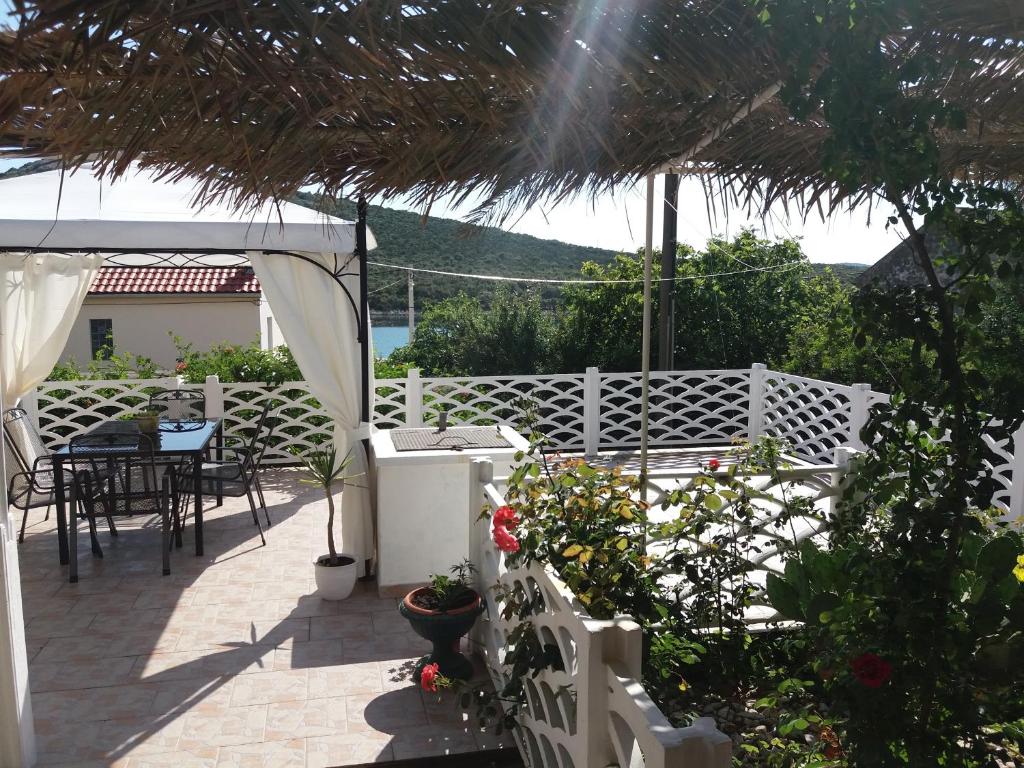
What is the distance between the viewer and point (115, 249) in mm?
4719

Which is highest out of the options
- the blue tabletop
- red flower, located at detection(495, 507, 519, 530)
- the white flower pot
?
red flower, located at detection(495, 507, 519, 530)

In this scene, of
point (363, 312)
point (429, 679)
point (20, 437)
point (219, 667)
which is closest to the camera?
point (429, 679)

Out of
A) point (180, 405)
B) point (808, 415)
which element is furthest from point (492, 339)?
point (180, 405)

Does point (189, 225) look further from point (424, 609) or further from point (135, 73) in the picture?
point (135, 73)

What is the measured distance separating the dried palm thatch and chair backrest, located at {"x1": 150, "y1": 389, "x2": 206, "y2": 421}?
4.61 m

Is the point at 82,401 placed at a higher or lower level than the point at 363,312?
lower

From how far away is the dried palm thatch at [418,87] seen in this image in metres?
1.56

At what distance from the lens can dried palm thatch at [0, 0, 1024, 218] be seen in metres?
1.56

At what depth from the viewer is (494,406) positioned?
834cm

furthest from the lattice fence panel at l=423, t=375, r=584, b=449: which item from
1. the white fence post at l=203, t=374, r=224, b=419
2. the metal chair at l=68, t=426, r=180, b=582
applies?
the metal chair at l=68, t=426, r=180, b=582

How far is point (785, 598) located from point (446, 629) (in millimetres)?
1311

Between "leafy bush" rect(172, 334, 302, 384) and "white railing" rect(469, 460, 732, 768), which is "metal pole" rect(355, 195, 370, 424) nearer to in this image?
"white railing" rect(469, 460, 732, 768)

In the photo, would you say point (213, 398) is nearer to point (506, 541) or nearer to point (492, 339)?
point (506, 541)

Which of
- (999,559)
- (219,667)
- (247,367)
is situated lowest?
(219,667)
